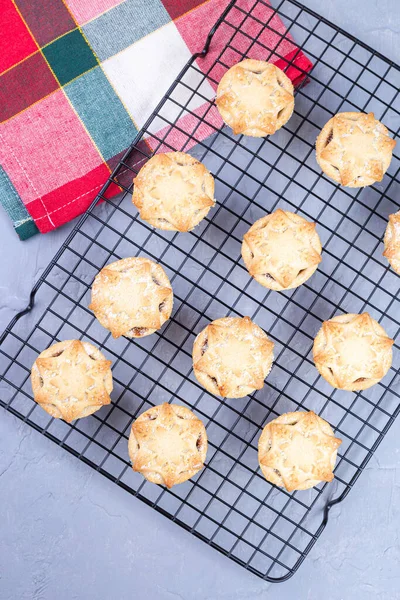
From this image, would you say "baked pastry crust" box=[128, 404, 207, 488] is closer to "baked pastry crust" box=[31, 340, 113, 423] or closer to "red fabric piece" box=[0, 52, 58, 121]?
"baked pastry crust" box=[31, 340, 113, 423]

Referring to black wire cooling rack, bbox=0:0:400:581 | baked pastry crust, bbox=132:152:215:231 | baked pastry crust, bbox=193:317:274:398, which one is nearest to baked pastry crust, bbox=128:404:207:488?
baked pastry crust, bbox=193:317:274:398

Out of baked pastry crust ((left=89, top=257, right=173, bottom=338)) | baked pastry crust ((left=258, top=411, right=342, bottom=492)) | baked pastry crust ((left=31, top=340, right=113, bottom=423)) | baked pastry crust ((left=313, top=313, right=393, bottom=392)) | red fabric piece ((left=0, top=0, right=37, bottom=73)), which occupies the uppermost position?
red fabric piece ((left=0, top=0, right=37, bottom=73))

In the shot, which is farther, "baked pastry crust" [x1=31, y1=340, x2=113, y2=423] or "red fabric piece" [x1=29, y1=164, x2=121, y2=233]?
"red fabric piece" [x1=29, y1=164, x2=121, y2=233]

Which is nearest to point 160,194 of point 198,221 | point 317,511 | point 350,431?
point 198,221

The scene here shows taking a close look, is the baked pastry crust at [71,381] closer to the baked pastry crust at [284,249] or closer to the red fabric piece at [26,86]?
the baked pastry crust at [284,249]

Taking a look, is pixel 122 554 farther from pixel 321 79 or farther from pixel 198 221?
pixel 321 79

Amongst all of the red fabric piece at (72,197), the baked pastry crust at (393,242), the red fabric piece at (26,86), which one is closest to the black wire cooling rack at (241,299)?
the red fabric piece at (72,197)

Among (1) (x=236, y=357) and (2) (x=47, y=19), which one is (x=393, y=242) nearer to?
(1) (x=236, y=357)
